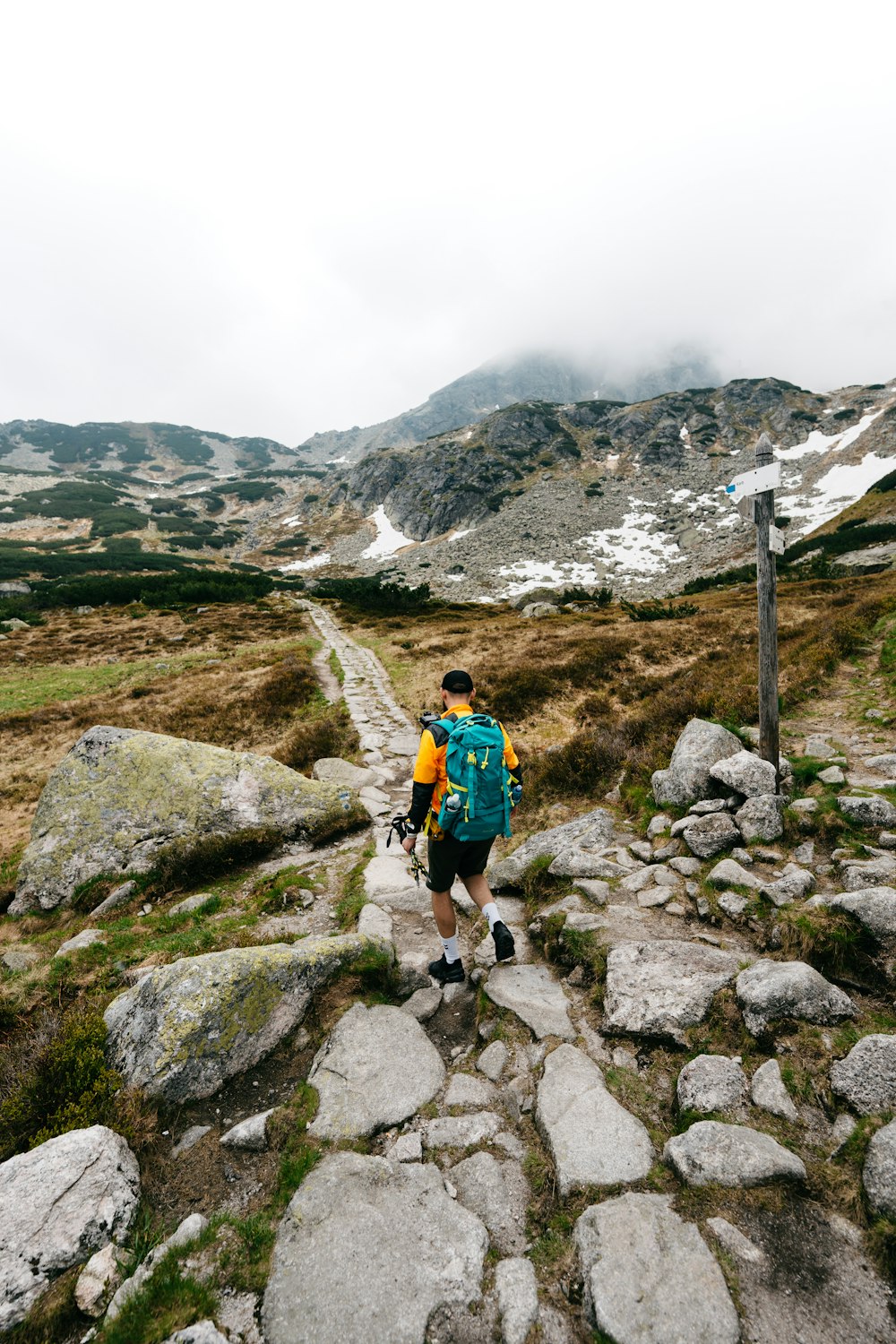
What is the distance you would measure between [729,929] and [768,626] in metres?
4.20

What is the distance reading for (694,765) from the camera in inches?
301

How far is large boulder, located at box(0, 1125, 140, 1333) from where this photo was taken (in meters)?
2.71

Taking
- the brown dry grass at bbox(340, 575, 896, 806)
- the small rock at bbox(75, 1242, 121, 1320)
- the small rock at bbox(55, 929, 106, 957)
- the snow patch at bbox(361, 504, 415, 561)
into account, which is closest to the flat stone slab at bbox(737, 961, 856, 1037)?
the small rock at bbox(75, 1242, 121, 1320)

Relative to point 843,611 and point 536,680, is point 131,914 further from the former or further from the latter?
point 843,611

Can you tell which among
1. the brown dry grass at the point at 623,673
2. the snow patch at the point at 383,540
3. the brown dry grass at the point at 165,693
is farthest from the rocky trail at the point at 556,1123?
the snow patch at the point at 383,540

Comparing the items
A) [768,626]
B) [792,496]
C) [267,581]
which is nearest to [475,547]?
[267,581]

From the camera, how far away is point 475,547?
9300 centimetres

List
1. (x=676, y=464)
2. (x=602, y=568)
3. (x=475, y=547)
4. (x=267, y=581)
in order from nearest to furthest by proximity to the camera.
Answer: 1. (x=267, y=581)
2. (x=602, y=568)
3. (x=475, y=547)
4. (x=676, y=464)

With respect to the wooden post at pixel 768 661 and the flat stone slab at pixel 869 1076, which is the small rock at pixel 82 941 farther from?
the wooden post at pixel 768 661

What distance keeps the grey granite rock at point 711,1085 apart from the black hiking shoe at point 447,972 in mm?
2246

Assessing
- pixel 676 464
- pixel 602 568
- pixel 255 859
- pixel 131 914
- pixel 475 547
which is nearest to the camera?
pixel 131 914

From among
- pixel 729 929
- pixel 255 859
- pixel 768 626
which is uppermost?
pixel 768 626

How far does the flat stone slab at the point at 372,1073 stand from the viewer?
3.75m

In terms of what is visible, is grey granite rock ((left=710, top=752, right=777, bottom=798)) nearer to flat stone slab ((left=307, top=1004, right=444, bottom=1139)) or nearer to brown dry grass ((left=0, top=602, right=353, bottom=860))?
flat stone slab ((left=307, top=1004, right=444, bottom=1139))
